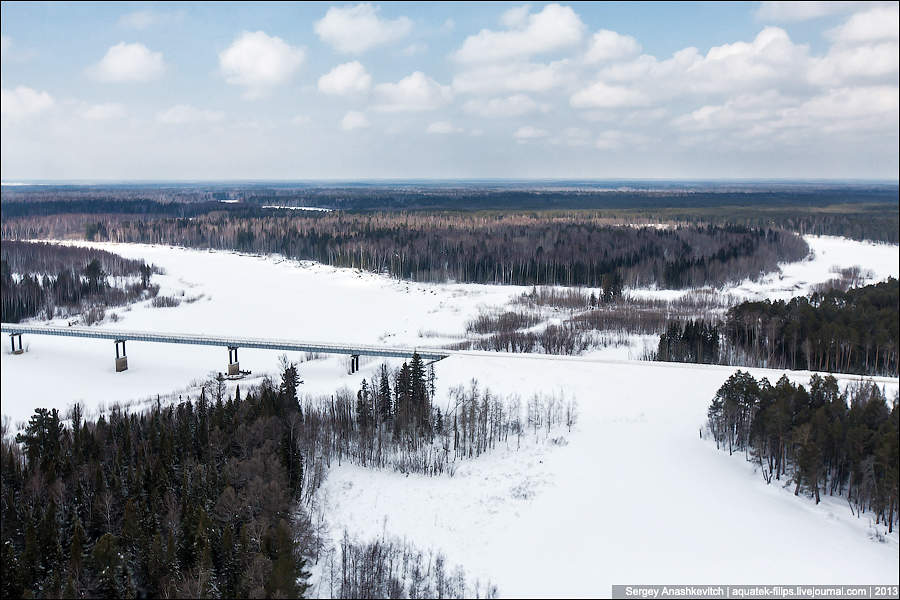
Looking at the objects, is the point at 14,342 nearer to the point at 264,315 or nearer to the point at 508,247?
the point at 264,315

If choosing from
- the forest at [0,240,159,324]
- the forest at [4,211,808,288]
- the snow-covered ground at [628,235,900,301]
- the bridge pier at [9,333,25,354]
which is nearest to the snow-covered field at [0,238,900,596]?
the bridge pier at [9,333,25,354]

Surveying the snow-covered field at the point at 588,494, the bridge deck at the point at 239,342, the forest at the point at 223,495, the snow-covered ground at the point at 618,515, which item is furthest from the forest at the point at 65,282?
the snow-covered ground at the point at 618,515

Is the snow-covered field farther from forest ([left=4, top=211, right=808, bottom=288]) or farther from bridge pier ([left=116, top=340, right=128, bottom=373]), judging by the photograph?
forest ([left=4, top=211, right=808, bottom=288])

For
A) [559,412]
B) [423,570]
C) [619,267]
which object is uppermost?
[619,267]

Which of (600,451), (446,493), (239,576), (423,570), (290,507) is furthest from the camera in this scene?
(600,451)

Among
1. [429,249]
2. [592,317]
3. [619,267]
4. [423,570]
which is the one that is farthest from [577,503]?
[429,249]

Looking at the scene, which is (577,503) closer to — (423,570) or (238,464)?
(423,570)
